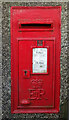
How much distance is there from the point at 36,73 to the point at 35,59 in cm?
23

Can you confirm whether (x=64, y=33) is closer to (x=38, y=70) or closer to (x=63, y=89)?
(x=38, y=70)

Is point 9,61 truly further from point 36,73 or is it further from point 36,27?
point 36,27

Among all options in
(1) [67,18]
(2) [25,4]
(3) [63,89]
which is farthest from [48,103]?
(2) [25,4]

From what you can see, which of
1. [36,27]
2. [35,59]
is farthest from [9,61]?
[36,27]

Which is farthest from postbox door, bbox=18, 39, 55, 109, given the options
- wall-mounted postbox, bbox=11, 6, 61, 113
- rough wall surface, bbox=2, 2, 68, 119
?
rough wall surface, bbox=2, 2, 68, 119

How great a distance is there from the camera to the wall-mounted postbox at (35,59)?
254 centimetres

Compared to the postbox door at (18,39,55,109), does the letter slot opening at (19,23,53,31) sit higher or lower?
higher

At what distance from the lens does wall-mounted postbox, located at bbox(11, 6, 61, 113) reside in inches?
100

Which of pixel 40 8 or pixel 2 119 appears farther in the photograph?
pixel 2 119

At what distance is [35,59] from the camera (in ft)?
8.52

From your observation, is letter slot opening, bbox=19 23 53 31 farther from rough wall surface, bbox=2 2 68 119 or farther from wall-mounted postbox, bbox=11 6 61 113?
rough wall surface, bbox=2 2 68 119

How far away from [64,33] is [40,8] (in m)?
0.56

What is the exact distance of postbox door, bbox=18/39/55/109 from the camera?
2572 mm

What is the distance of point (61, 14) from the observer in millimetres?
2549
